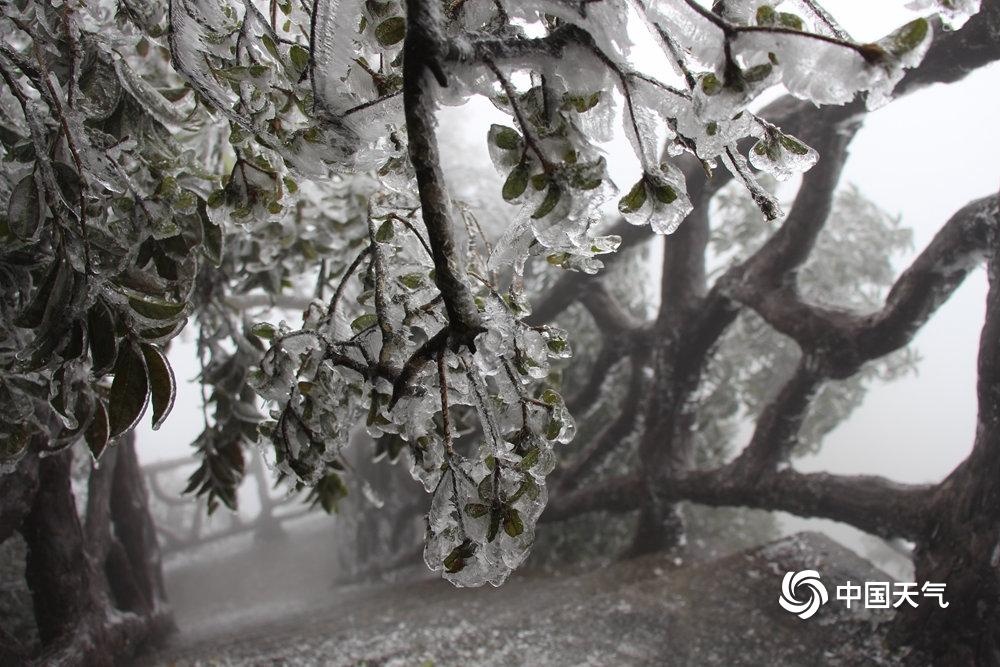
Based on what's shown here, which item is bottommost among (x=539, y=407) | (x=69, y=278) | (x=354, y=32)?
(x=539, y=407)

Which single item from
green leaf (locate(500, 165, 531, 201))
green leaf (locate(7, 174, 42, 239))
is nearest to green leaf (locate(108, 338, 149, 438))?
green leaf (locate(7, 174, 42, 239))

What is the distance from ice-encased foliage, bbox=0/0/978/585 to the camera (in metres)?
0.57

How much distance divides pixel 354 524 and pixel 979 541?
5158 millimetres

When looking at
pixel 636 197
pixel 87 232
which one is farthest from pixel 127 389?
pixel 636 197

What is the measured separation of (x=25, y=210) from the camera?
77 cm

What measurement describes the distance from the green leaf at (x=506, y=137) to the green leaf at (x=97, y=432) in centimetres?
65

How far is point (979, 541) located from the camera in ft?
7.52

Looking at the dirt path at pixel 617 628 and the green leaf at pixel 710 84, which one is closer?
the green leaf at pixel 710 84

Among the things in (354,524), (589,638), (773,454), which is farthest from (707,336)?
(354,524)

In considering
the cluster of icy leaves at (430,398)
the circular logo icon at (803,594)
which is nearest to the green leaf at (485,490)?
the cluster of icy leaves at (430,398)

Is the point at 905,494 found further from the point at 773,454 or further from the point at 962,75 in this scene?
the point at 962,75

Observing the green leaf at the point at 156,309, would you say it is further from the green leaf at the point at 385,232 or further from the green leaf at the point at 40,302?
the green leaf at the point at 385,232

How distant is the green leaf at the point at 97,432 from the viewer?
0.83 m

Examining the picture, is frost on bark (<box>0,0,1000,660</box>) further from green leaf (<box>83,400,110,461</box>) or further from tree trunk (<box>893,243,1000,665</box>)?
tree trunk (<box>893,243,1000,665</box>)
